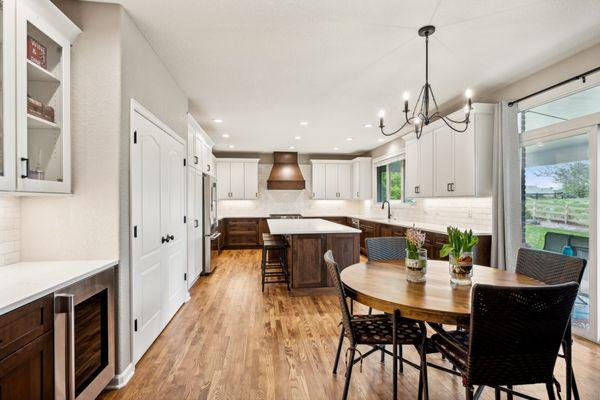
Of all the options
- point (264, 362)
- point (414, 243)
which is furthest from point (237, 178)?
point (414, 243)

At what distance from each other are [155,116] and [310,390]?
2577 mm

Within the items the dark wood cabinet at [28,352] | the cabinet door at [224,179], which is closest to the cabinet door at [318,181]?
the cabinet door at [224,179]

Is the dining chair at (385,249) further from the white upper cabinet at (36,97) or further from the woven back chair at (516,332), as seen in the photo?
the white upper cabinet at (36,97)

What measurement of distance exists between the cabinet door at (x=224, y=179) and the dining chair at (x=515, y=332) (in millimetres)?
7078

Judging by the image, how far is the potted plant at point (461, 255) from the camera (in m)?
1.82

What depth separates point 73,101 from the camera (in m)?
2.01

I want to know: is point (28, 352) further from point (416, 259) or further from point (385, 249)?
point (385, 249)

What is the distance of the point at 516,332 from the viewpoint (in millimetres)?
1372

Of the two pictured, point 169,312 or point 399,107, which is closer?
point 169,312

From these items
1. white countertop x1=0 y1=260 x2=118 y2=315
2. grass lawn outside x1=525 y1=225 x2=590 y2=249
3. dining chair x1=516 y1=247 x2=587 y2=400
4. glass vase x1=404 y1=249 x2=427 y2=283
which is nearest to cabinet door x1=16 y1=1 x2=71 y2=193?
white countertop x1=0 y1=260 x2=118 y2=315

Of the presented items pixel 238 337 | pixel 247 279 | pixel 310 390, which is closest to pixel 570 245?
pixel 310 390

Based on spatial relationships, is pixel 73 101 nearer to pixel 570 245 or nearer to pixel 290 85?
pixel 290 85

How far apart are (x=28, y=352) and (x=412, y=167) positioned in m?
5.20

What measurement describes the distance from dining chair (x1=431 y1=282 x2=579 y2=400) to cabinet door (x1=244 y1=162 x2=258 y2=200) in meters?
6.95
